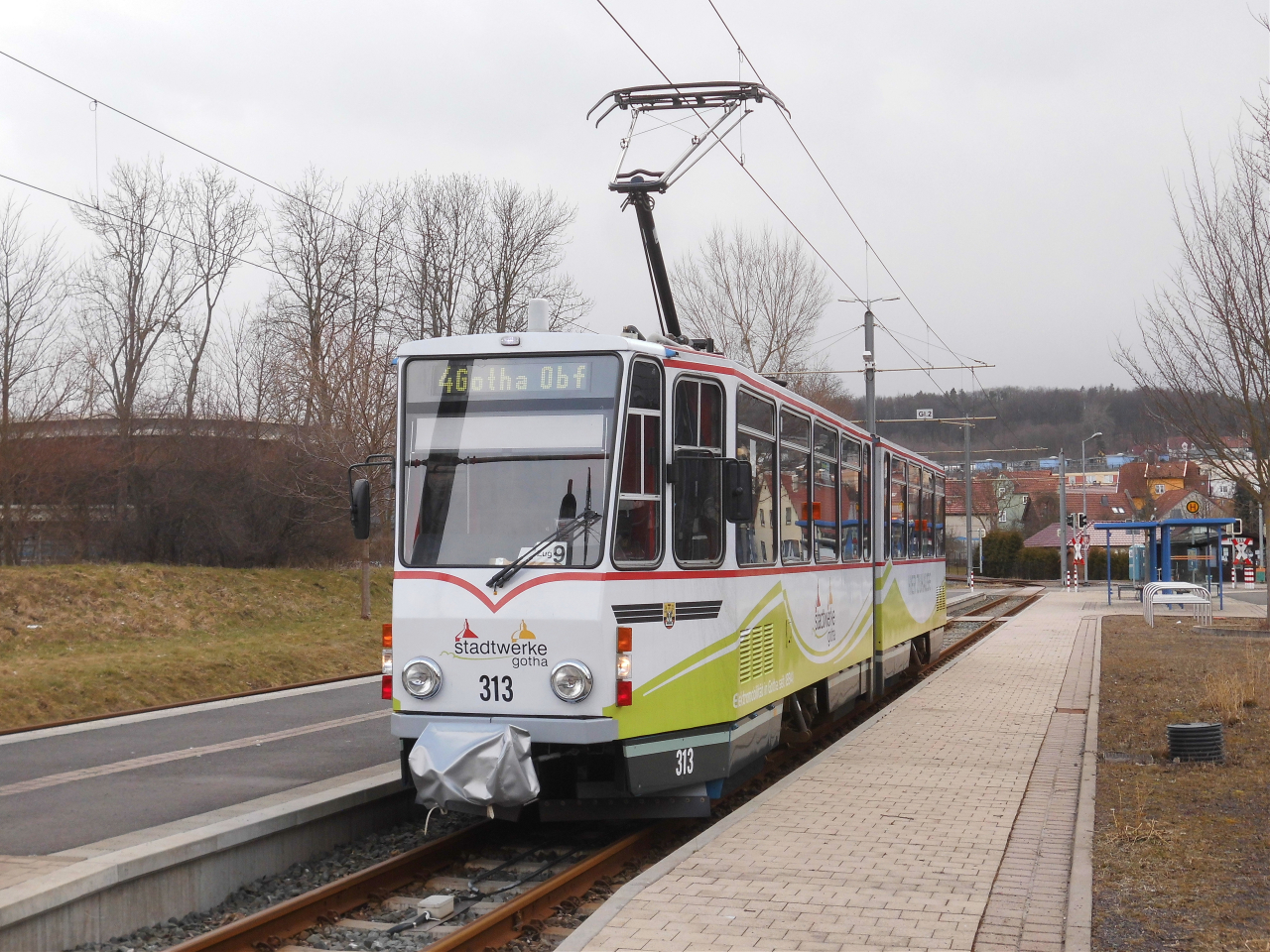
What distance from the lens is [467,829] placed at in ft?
27.5

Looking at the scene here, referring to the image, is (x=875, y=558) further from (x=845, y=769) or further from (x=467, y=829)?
(x=467, y=829)

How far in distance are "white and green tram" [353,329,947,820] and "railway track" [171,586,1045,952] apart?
0.34 m

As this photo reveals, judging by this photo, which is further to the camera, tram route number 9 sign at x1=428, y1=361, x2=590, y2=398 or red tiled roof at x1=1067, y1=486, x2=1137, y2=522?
red tiled roof at x1=1067, y1=486, x2=1137, y2=522

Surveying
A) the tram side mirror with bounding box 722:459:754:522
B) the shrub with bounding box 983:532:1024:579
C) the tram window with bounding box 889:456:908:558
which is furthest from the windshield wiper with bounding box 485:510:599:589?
the shrub with bounding box 983:532:1024:579

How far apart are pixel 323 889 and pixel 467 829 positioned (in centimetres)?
178

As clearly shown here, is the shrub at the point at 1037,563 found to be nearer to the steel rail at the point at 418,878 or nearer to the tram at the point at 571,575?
the tram at the point at 571,575

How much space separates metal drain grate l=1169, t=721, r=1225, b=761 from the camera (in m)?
10.4

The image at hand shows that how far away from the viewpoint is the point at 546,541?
25.2 feet

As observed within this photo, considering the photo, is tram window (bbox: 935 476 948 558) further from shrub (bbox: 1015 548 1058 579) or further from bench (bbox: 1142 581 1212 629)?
shrub (bbox: 1015 548 1058 579)

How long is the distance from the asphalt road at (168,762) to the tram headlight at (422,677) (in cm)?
169

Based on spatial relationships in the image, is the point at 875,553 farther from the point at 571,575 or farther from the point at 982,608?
the point at 982,608

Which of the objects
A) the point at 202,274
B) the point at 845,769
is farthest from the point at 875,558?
the point at 202,274

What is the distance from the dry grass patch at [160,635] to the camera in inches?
574

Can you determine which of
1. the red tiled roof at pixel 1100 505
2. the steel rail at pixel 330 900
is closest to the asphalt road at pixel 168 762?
the steel rail at pixel 330 900
